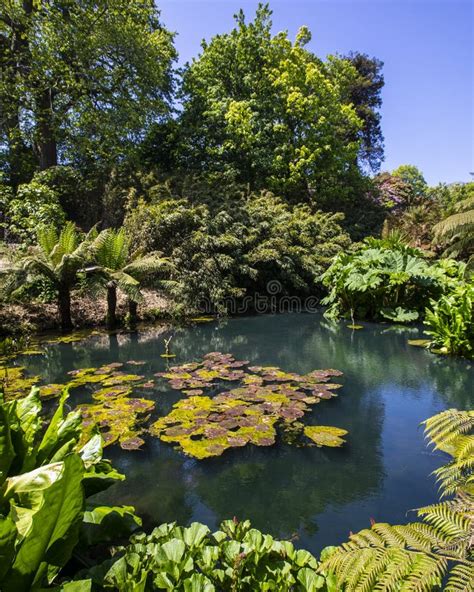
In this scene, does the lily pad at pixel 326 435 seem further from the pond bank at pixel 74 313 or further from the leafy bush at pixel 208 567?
the pond bank at pixel 74 313

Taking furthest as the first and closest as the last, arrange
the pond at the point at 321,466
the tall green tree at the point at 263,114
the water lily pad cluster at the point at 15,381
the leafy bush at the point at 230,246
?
the tall green tree at the point at 263,114, the leafy bush at the point at 230,246, the water lily pad cluster at the point at 15,381, the pond at the point at 321,466

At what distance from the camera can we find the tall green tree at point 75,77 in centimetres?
1053

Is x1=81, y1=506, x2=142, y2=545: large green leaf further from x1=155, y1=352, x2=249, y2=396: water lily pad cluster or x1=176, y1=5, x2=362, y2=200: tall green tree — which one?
x1=176, y1=5, x2=362, y2=200: tall green tree

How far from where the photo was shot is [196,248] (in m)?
9.56

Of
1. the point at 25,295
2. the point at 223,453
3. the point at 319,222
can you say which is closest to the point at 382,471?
the point at 223,453

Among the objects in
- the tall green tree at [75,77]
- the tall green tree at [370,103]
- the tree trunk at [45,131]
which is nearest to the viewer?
the tall green tree at [75,77]

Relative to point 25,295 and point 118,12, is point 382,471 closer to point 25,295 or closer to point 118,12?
point 25,295

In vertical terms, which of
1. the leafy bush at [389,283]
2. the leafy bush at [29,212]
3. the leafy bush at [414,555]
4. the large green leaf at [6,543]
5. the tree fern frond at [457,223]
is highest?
the leafy bush at [29,212]

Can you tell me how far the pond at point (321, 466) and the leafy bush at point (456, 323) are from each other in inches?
11.6

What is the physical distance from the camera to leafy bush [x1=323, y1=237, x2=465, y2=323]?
326 inches

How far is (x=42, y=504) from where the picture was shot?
120cm

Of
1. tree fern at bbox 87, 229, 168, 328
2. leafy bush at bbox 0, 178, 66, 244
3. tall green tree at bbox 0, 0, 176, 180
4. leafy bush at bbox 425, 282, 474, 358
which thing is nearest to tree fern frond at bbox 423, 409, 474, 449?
leafy bush at bbox 425, 282, 474, 358

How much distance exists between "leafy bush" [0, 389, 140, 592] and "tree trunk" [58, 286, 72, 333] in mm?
5609

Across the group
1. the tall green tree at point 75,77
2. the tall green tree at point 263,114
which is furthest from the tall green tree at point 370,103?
the tall green tree at point 75,77
